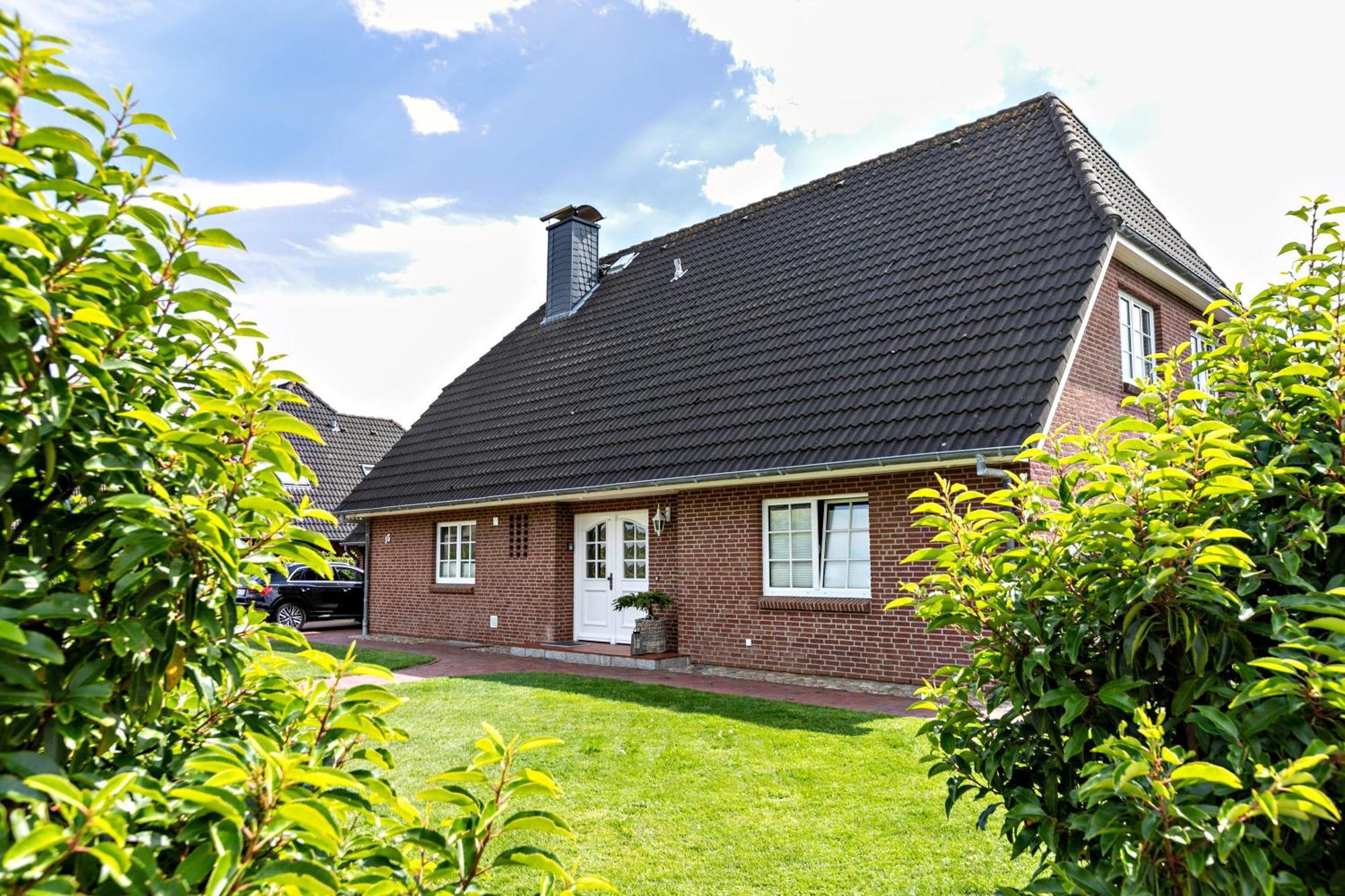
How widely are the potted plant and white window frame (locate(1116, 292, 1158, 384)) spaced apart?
296 inches

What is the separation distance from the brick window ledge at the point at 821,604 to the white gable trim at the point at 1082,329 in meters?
3.10

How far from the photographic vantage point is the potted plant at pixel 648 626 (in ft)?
42.5


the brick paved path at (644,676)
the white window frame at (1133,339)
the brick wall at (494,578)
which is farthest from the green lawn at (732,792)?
the white window frame at (1133,339)

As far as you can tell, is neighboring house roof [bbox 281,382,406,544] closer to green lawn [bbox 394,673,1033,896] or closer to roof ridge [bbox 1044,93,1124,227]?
green lawn [bbox 394,673,1033,896]

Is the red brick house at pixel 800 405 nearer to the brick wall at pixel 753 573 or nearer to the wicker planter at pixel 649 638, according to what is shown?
the brick wall at pixel 753 573

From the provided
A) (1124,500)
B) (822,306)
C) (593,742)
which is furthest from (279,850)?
(822,306)

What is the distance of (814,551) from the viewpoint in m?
11.4

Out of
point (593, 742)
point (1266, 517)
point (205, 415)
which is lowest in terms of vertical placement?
point (593, 742)

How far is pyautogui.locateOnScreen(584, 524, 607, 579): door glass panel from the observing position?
14.9m

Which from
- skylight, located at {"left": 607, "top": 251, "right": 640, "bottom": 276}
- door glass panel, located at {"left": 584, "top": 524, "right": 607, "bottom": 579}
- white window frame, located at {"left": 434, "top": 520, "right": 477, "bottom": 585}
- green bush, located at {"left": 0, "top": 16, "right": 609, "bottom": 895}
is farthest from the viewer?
skylight, located at {"left": 607, "top": 251, "right": 640, "bottom": 276}

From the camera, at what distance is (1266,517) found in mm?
2387

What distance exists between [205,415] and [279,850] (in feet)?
2.57

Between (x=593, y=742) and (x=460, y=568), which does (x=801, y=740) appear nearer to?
(x=593, y=742)

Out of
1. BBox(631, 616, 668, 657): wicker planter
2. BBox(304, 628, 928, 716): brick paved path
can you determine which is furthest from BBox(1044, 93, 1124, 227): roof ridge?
BBox(631, 616, 668, 657): wicker planter
